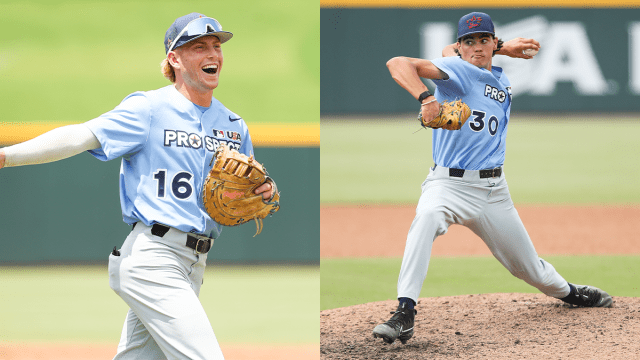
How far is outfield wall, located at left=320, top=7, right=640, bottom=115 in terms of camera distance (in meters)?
10.5

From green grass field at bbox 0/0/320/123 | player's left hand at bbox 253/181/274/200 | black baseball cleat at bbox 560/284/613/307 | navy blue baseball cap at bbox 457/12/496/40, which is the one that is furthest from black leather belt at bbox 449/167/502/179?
green grass field at bbox 0/0/320/123

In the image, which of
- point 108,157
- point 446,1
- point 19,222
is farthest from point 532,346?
point 446,1

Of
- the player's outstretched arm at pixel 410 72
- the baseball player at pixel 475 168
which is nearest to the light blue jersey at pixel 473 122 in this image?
the baseball player at pixel 475 168

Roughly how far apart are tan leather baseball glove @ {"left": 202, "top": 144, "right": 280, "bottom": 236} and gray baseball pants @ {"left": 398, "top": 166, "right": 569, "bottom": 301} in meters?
1.28

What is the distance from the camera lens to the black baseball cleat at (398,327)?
3062 mm

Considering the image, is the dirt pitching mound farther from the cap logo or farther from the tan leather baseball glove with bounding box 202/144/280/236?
the cap logo

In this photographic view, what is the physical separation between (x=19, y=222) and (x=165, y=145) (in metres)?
5.32

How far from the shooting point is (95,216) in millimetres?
6719

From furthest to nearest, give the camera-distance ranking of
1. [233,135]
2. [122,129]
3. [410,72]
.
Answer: [410,72] < [233,135] < [122,129]

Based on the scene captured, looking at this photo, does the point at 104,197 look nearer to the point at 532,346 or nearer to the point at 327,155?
the point at 532,346

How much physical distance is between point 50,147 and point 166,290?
631mm

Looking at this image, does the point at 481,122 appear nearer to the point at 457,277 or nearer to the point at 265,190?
the point at 265,190

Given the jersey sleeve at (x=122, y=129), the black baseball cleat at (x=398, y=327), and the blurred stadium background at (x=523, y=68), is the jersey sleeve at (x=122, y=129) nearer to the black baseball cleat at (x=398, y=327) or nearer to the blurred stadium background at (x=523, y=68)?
the black baseball cleat at (x=398, y=327)

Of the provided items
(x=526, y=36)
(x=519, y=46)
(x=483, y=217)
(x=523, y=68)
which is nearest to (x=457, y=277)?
(x=483, y=217)
